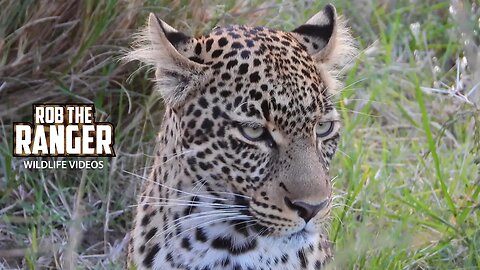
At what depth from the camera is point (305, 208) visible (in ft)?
13.7

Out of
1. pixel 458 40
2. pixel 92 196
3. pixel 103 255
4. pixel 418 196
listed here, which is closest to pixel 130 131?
pixel 92 196

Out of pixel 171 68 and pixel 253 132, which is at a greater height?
pixel 171 68

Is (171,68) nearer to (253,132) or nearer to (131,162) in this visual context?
(253,132)

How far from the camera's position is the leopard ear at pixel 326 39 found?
4.66 m

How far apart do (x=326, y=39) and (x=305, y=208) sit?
2.75 ft

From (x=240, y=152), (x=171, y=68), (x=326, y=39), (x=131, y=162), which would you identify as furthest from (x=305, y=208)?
(x=131, y=162)

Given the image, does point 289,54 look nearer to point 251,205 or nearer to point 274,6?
point 251,205

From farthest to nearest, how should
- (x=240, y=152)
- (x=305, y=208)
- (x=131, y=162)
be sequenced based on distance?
(x=131, y=162) < (x=240, y=152) < (x=305, y=208)

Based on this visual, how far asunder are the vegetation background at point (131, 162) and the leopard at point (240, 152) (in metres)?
0.79

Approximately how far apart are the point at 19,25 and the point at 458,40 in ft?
10.8

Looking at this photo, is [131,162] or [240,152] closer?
[240,152]

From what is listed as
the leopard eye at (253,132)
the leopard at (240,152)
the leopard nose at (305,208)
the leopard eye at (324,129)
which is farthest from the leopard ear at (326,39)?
the leopard nose at (305,208)

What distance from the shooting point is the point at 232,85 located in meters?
4.30

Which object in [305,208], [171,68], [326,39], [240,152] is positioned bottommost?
[305,208]
